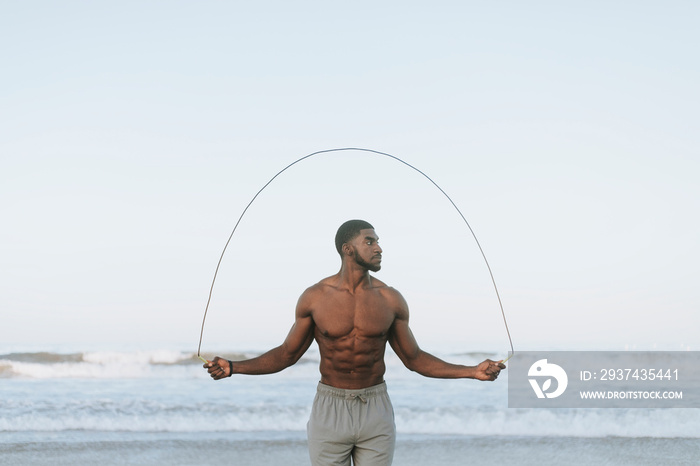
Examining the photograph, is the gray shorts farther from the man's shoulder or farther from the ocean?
the ocean

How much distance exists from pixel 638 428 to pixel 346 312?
9.47 metres

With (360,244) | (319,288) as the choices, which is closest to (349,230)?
(360,244)

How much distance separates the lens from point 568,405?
14031 mm

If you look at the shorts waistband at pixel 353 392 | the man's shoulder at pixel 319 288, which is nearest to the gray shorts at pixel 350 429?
the shorts waistband at pixel 353 392

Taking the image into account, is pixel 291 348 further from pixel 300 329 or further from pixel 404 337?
pixel 404 337

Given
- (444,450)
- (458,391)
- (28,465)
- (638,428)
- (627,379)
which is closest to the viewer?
(28,465)

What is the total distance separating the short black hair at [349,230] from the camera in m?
4.75

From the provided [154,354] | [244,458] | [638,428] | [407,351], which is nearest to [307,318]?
[407,351]

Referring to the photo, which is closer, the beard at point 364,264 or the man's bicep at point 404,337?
the beard at point 364,264

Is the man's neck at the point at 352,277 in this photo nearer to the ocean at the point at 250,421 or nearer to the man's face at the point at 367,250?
the man's face at the point at 367,250

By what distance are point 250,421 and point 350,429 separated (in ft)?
29.6

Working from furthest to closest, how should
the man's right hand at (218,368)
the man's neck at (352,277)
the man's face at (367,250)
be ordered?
the man's neck at (352,277) < the man's face at (367,250) < the man's right hand at (218,368)

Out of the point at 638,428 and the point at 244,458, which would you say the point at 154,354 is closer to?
the point at 244,458

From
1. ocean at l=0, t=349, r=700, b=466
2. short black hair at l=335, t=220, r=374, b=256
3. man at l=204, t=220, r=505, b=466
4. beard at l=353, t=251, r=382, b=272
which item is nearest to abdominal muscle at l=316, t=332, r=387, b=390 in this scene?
man at l=204, t=220, r=505, b=466
